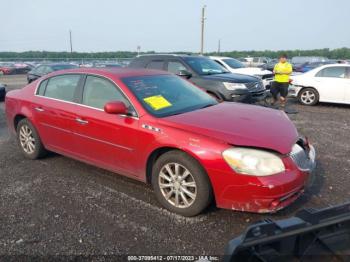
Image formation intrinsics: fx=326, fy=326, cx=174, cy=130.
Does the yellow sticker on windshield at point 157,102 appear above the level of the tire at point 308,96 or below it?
above

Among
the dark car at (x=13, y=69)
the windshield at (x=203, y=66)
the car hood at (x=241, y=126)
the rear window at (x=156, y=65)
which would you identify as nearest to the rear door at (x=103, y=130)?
the car hood at (x=241, y=126)

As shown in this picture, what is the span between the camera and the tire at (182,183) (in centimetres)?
324

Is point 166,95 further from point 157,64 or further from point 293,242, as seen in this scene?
point 157,64

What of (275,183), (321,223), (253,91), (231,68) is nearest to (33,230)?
(275,183)

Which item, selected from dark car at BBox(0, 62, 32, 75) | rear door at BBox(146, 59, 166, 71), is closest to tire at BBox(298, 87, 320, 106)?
rear door at BBox(146, 59, 166, 71)

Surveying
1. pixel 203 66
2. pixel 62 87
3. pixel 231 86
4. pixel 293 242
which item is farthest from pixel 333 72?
pixel 293 242

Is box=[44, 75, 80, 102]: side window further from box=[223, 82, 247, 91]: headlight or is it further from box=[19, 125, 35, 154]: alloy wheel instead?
box=[223, 82, 247, 91]: headlight

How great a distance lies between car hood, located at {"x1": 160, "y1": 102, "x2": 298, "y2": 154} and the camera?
3.15m

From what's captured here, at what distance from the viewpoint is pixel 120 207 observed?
369cm

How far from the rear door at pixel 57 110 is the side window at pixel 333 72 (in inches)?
346

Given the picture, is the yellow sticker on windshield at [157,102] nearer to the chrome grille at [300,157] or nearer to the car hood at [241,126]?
the car hood at [241,126]

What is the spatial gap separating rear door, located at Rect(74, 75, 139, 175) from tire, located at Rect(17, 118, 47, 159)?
3.39 ft

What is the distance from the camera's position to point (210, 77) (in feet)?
27.4

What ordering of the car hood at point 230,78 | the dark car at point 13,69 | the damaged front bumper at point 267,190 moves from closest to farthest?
1. the damaged front bumper at point 267,190
2. the car hood at point 230,78
3. the dark car at point 13,69
